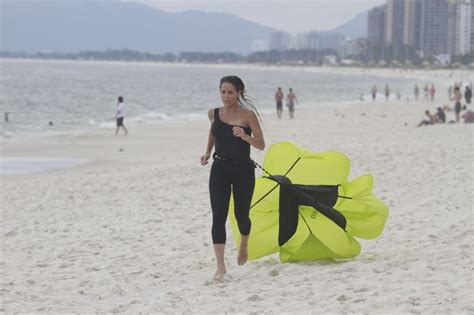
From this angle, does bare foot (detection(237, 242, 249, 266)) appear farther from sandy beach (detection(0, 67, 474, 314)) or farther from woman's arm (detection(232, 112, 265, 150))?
woman's arm (detection(232, 112, 265, 150))

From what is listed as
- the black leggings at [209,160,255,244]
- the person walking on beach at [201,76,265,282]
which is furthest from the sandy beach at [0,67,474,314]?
the person walking on beach at [201,76,265,282]

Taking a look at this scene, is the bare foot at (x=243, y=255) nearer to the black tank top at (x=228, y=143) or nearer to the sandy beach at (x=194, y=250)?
the sandy beach at (x=194, y=250)

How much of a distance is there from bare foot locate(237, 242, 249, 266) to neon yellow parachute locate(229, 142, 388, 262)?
0.10 metres

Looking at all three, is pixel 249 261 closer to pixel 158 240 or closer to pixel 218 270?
pixel 218 270

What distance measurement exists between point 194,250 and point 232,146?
205cm

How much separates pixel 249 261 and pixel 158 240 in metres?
1.66

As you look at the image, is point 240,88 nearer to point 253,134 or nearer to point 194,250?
point 253,134

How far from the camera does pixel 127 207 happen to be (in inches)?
399

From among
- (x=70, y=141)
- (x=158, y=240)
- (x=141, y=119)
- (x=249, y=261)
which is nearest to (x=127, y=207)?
(x=158, y=240)

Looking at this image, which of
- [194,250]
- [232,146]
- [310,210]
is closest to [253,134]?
[232,146]

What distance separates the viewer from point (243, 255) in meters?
6.13

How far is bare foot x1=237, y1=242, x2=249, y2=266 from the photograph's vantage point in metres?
6.09

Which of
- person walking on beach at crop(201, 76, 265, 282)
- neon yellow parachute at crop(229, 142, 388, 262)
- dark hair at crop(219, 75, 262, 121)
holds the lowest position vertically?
neon yellow parachute at crop(229, 142, 388, 262)

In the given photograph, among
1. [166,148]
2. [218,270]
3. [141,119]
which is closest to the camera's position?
[218,270]
